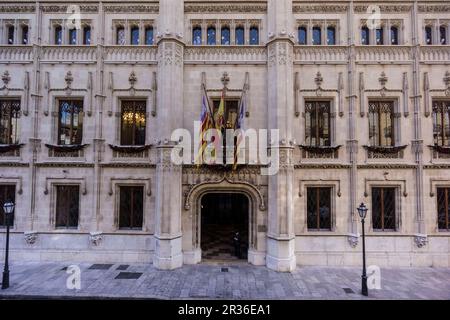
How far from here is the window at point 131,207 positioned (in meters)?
14.1

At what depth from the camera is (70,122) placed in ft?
47.6

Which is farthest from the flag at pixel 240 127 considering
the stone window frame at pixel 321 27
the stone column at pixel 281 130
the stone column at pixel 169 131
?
the stone window frame at pixel 321 27

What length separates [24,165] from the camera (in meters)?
14.0

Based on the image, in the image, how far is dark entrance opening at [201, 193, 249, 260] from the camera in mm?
14812

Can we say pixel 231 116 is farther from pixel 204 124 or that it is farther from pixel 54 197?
pixel 54 197

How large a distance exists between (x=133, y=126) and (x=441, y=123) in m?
17.5

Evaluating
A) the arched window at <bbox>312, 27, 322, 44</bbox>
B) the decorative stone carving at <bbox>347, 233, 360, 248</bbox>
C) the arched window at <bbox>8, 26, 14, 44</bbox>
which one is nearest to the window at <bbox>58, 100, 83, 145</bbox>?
the arched window at <bbox>8, 26, 14, 44</bbox>

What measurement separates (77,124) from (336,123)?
14815 millimetres

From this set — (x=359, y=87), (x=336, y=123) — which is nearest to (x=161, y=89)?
(x=336, y=123)

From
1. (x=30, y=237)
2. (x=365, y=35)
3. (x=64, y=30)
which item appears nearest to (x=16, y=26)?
(x=64, y=30)

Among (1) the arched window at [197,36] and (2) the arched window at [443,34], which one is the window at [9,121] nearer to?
(1) the arched window at [197,36]

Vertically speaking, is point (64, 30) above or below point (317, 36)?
above
